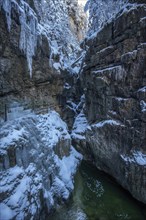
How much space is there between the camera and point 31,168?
9.84m

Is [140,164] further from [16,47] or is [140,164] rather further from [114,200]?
[16,47]

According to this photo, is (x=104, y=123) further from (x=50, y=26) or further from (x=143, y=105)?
(x=50, y=26)

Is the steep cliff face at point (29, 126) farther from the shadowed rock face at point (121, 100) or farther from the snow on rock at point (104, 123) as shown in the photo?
the shadowed rock face at point (121, 100)

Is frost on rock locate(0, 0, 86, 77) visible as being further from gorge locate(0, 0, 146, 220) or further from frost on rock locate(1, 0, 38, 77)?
gorge locate(0, 0, 146, 220)

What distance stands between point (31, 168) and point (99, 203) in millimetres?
4873

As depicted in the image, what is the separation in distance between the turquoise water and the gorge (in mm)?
334

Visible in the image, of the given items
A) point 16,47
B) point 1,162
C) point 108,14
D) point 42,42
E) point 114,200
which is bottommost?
point 114,200

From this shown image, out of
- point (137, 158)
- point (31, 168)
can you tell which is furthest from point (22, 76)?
point (137, 158)

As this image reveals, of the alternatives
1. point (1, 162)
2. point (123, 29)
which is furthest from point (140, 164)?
point (123, 29)

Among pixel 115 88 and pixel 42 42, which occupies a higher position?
pixel 42 42

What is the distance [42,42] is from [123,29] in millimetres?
6023

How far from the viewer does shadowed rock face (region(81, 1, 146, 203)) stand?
1112 centimetres

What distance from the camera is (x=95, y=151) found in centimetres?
1547

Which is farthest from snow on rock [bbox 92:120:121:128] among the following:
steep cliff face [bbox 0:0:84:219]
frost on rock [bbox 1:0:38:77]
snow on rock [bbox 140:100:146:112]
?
frost on rock [bbox 1:0:38:77]
